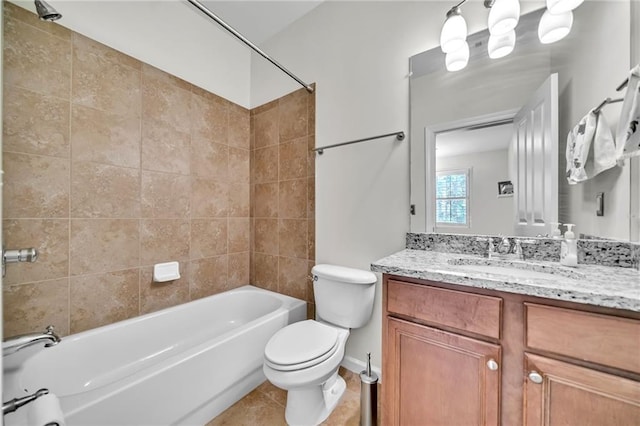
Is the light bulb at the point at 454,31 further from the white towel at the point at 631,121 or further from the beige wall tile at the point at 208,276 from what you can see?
the beige wall tile at the point at 208,276

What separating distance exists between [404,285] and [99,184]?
1800 millimetres

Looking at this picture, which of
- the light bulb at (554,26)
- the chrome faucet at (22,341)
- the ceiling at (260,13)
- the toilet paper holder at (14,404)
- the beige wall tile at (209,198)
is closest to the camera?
the toilet paper holder at (14,404)

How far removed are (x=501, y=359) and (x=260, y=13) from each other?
2.58 meters

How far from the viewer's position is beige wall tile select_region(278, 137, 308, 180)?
2119 millimetres

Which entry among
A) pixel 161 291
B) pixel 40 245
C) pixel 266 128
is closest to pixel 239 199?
pixel 266 128

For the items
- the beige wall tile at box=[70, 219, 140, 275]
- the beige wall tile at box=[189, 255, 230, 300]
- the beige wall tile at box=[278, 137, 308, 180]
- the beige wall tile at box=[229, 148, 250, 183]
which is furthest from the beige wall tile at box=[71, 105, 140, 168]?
the beige wall tile at box=[278, 137, 308, 180]

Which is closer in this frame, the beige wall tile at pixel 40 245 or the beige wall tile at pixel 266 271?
the beige wall tile at pixel 40 245

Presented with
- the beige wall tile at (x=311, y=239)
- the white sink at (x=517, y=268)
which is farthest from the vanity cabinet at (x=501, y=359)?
the beige wall tile at (x=311, y=239)

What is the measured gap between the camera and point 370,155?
1.77 meters

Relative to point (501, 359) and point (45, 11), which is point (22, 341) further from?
point (501, 359)

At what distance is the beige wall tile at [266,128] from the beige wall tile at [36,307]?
63.5 inches

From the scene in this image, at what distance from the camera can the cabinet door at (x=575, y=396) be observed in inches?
29.1

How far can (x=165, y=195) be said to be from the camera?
6.31 ft

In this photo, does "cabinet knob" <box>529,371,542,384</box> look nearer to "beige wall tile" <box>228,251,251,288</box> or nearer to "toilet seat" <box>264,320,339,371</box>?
"toilet seat" <box>264,320,339,371</box>
